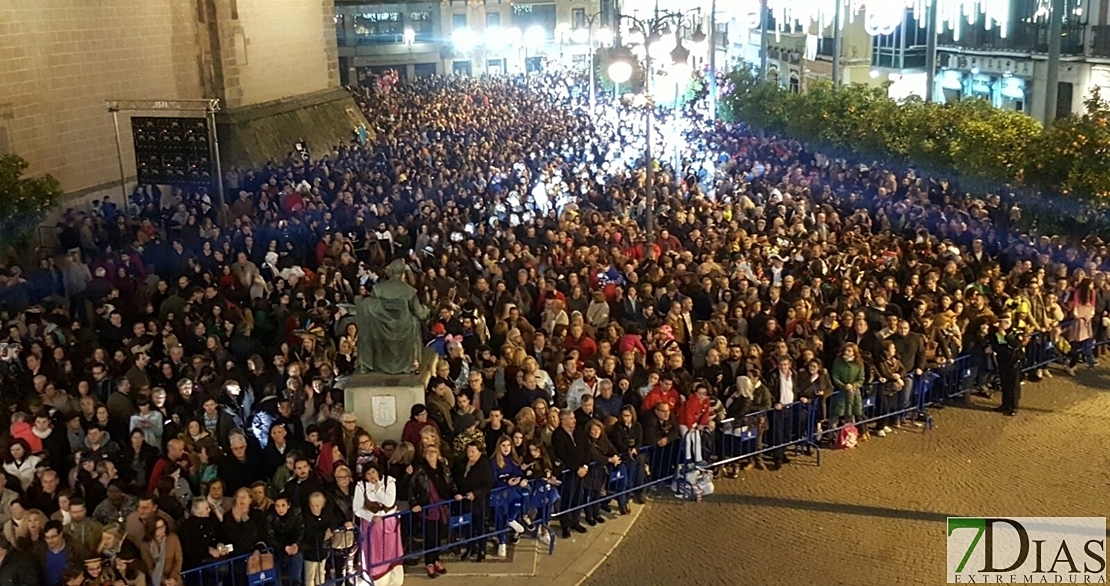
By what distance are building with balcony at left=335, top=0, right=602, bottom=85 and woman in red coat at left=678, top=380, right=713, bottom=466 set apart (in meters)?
43.5

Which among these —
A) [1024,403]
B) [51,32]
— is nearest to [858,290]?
[1024,403]

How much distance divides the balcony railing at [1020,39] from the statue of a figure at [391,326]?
24.7 metres

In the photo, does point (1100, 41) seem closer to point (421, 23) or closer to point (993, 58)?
point (993, 58)

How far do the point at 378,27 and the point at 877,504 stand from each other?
54327 mm

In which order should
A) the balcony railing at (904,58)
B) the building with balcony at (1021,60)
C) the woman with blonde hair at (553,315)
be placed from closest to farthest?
the woman with blonde hair at (553,315) → the building with balcony at (1021,60) → the balcony railing at (904,58)

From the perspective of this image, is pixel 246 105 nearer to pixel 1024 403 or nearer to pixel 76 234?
pixel 76 234

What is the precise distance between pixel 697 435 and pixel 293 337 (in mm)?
4897

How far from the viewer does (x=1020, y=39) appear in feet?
108

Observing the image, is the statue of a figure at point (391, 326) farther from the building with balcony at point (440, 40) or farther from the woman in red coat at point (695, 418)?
the building with balcony at point (440, 40)

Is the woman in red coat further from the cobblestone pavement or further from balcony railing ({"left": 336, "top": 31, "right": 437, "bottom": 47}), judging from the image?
balcony railing ({"left": 336, "top": 31, "right": 437, "bottom": 47})

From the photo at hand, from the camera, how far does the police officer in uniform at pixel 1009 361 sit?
1220 centimetres

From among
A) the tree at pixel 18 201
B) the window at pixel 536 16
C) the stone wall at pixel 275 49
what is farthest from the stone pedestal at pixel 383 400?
the window at pixel 536 16

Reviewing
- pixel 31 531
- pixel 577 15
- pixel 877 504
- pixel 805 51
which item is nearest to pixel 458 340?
pixel 877 504

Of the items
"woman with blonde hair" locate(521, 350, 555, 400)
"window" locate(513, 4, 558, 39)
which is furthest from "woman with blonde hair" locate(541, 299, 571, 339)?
"window" locate(513, 4, 558, 39)
